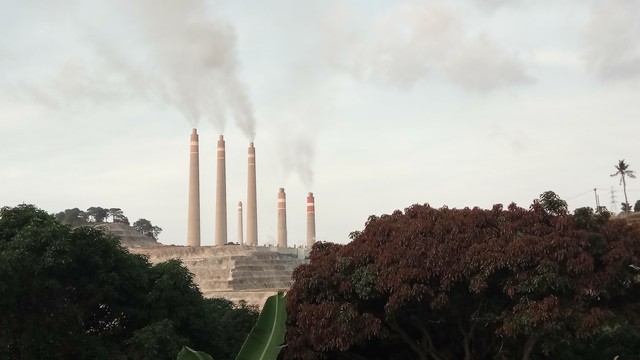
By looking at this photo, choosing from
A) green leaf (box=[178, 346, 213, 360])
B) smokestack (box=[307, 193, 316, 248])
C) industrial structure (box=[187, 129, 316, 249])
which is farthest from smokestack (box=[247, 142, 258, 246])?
green leaf (box=[178, 346, 213, 360])

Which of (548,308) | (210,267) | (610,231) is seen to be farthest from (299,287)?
(210,267)

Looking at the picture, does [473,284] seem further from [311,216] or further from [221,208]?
[311,216]

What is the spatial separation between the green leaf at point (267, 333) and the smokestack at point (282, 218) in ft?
302

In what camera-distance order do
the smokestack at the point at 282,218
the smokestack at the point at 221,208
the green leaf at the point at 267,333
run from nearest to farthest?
the green leaf at the point at 267,333
the smokestack at the point at 221,208
the smokestack at the point at 282,218

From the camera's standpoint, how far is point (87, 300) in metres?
20.4

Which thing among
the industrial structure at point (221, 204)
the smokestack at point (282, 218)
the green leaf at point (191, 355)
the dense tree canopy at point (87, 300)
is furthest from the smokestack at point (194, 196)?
the green leaf at point (191, 355)

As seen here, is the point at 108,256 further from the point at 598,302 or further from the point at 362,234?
the point at 598,302

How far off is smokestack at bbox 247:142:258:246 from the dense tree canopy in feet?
222

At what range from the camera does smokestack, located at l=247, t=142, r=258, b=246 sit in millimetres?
90394

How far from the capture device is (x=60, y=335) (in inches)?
761

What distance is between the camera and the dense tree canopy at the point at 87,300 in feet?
62.2

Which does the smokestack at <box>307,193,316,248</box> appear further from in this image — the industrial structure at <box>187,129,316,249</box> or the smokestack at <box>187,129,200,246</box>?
the smokestack at <box>187,129,200,246</box>

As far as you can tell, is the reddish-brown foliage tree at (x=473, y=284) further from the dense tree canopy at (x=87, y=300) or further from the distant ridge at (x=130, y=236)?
the distant ridge at (x=130, y=236)

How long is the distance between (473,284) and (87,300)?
33.2 feet
